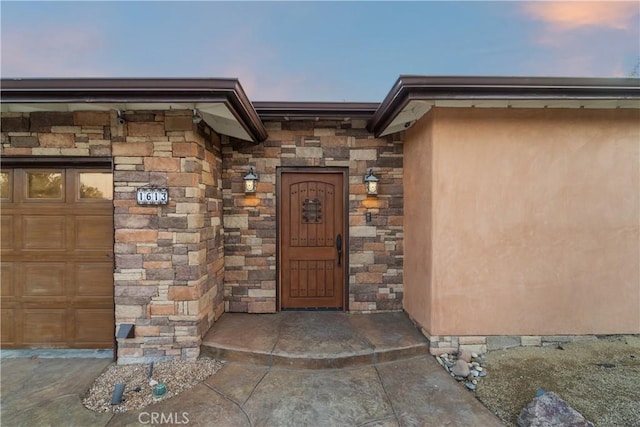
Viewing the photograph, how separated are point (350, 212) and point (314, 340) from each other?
1731mm

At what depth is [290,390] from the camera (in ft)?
7.72

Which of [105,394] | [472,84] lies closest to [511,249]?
[472,84]

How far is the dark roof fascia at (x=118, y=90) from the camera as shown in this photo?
7.86 feet

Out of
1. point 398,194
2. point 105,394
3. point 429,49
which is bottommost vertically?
point 105,394

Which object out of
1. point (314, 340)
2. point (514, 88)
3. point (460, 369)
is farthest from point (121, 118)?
point (460, 369)

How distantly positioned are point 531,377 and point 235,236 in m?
3.64

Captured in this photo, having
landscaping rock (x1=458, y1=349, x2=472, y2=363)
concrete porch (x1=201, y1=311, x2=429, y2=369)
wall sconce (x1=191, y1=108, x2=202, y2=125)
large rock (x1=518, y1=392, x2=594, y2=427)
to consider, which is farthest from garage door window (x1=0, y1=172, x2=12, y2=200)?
large rock (x1=518, y1=392, x2=594, y2=427)

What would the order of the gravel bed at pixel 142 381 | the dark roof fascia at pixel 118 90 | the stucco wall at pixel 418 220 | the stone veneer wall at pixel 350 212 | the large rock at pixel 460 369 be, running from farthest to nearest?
the stone veneer wall at pixel 350 212 → the stucco wall at pixel 418 220 → the large rock at pixel 460 369 → the dark roof fascia at pixel 118 90 → the gravel bed at pixel 142 381

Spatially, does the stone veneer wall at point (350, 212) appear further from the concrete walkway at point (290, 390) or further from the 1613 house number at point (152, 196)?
the 1613 house number at point (152, 196)

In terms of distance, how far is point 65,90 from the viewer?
242 centimetres

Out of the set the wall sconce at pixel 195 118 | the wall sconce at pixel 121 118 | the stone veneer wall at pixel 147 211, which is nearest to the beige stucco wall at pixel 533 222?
the wall sconce at pixel 195 118

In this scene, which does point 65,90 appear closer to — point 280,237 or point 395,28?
point 280,237

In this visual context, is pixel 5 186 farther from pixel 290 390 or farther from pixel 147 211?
pixel 290 390

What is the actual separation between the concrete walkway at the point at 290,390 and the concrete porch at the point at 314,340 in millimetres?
11
